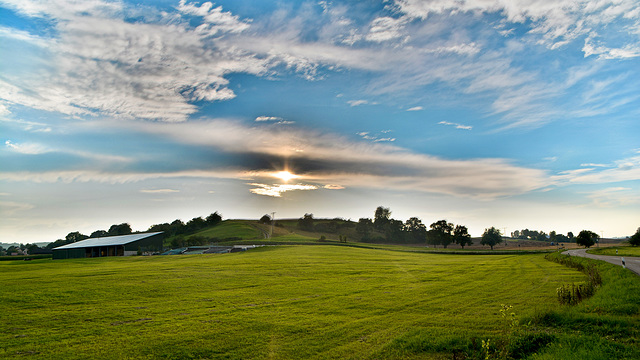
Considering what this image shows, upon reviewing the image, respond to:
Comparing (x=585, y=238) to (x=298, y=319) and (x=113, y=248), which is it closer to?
(x=298, y=319)

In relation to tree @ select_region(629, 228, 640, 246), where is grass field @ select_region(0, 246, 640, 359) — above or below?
above

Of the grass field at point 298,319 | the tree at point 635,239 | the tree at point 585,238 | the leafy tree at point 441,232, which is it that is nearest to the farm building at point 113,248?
the grass field at point 298,319

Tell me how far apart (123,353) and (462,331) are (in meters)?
15.3

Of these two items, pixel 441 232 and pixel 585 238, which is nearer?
pixel 585 238

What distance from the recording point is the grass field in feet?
50.1

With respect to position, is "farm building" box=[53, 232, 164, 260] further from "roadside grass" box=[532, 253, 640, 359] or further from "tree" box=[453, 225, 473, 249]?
"tree" box=[453, 225, 473, 249]

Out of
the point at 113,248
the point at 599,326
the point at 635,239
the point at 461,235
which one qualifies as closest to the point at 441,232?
the point at 461,235

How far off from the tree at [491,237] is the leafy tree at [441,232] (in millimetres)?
13335

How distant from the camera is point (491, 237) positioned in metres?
149

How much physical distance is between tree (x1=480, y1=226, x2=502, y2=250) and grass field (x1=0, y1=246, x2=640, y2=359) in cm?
12472

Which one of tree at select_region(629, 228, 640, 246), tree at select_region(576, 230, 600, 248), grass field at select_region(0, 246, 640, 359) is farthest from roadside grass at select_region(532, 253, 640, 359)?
tree at select_region(576, 230, 600, 248)

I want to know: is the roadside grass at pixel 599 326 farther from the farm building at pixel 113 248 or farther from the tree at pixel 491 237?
the tree at pixel 491 237

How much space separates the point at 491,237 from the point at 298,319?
148 metres

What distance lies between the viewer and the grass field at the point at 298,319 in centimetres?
1526
